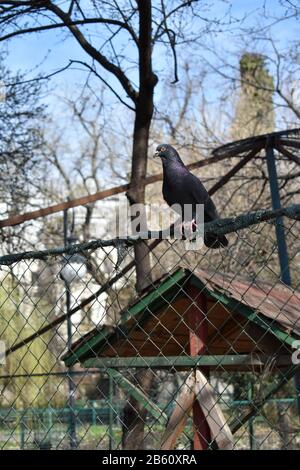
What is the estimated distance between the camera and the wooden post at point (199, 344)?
3773 mm

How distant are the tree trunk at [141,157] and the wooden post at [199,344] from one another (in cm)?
133

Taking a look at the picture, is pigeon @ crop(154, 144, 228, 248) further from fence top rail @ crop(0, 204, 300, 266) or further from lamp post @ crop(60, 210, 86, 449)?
fence top rail @ crop(0, 204, 300, 266)

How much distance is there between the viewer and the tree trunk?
5.44 metres

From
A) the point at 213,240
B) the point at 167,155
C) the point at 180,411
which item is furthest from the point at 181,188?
the point at 213,240

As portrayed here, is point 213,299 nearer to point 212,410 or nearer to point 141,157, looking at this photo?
point 212,410

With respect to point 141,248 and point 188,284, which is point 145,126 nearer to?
point 141,248

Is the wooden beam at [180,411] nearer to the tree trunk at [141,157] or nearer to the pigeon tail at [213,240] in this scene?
the pigeon tail at [213,240]

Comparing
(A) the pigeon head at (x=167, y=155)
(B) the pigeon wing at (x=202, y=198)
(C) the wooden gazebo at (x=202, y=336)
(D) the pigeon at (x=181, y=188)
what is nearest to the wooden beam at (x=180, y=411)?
(C) the wooden gazebo at (x=202, y=336)

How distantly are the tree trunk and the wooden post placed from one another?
133 cm

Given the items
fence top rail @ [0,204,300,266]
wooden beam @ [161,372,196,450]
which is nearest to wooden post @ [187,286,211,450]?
wooden beam @ [161,372,196,450]

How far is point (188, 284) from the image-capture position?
4.11 m

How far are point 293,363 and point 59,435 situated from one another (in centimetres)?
571

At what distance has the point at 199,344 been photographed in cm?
390

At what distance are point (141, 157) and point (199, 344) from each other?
2621 mm
